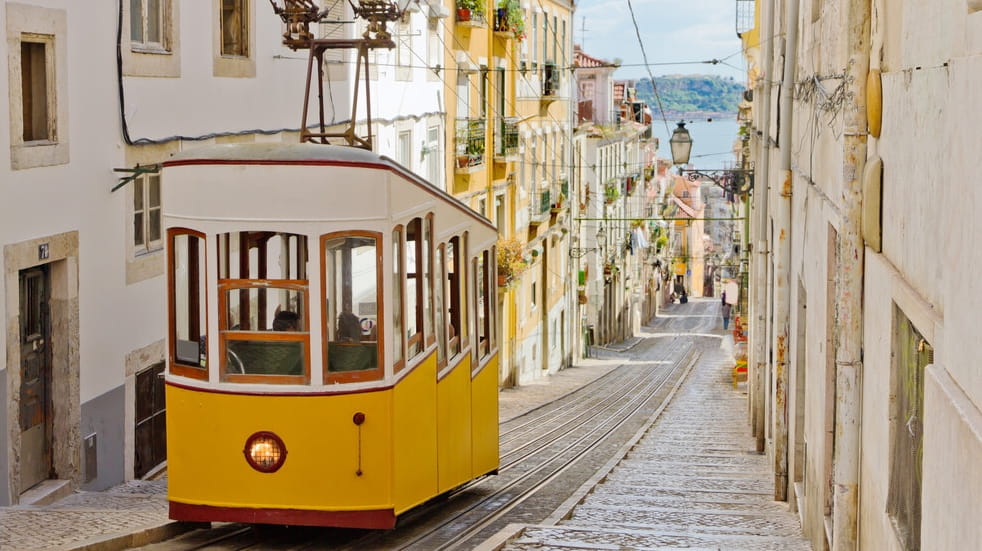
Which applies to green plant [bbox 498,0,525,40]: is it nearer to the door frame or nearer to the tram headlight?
the door frame

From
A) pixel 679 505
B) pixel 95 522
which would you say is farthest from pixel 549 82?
pixel 95 522

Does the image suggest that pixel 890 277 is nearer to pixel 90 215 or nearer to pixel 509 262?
pixel 90 215

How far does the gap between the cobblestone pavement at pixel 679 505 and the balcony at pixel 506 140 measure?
10.8m

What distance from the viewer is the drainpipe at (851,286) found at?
6.77 m

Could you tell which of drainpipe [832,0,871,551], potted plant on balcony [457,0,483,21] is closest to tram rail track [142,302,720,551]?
drainpipe [832,0,871,551]

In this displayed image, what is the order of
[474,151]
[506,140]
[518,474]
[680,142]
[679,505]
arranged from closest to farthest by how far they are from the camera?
1. [679,505]
2. [518,474]
3. [680,142]
4. [474,151]
5. [506,140]

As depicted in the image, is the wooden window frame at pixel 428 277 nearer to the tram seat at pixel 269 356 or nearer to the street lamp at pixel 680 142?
the tram seat at pixel 269 356

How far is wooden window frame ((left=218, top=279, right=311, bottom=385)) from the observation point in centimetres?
856

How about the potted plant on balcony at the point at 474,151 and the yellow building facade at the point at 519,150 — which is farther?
the yellow building facade at the point at 519,150

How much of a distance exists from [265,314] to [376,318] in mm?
726

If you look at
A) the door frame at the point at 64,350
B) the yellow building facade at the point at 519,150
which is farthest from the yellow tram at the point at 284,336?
the yellow building facade at the point at 519,150

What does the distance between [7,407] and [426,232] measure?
3.54 m

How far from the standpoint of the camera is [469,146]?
28984 mm

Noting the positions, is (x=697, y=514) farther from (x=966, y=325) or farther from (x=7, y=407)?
(x=966, y=325)
